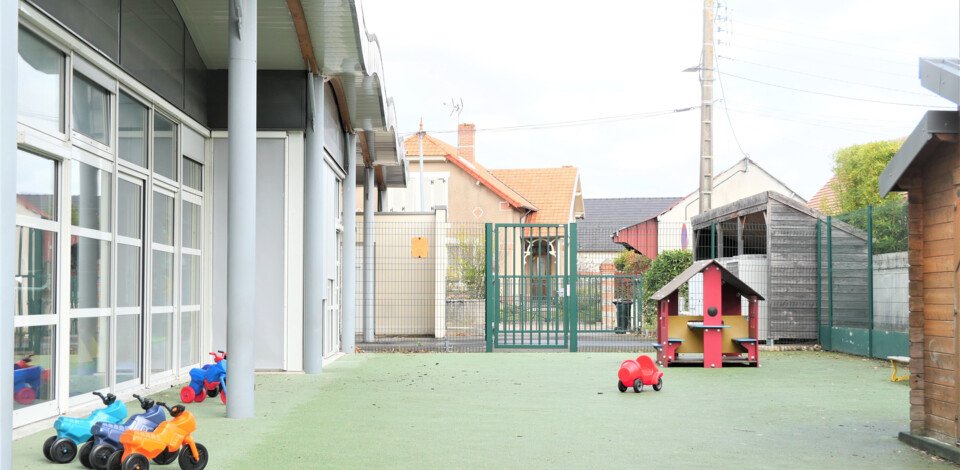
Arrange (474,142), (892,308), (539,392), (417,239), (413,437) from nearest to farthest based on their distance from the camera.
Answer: (413,437) < (539,392) < (892,308) < (417,239) < (474,142)

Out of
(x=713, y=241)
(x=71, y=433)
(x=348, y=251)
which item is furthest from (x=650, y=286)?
(x=71, y=433)

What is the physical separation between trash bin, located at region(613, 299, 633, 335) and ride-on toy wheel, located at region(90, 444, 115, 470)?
15.0m

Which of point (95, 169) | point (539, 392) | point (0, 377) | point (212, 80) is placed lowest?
point (539, 392)

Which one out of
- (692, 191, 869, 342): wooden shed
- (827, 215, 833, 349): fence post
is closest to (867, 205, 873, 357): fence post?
(692, 191, 869, 342): wooden shed

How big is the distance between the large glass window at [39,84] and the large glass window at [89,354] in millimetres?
1628

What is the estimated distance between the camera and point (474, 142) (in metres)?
46.3

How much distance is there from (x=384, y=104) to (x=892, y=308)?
25.9 ft

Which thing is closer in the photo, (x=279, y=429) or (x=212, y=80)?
(x=279, y=429)

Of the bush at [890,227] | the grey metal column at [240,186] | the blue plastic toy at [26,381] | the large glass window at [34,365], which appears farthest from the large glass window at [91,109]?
the bush at [890,227]

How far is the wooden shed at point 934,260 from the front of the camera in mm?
6273

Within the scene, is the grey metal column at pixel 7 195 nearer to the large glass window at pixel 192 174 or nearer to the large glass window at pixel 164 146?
the large glass window at pixel 164 146

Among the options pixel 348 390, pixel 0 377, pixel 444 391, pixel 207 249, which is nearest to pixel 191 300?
pixel 207 249

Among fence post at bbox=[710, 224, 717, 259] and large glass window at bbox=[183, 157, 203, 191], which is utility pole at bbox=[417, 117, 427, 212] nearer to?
fence post at bbox=[710, 224, 717, 259]

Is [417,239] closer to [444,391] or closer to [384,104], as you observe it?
[384,104]
